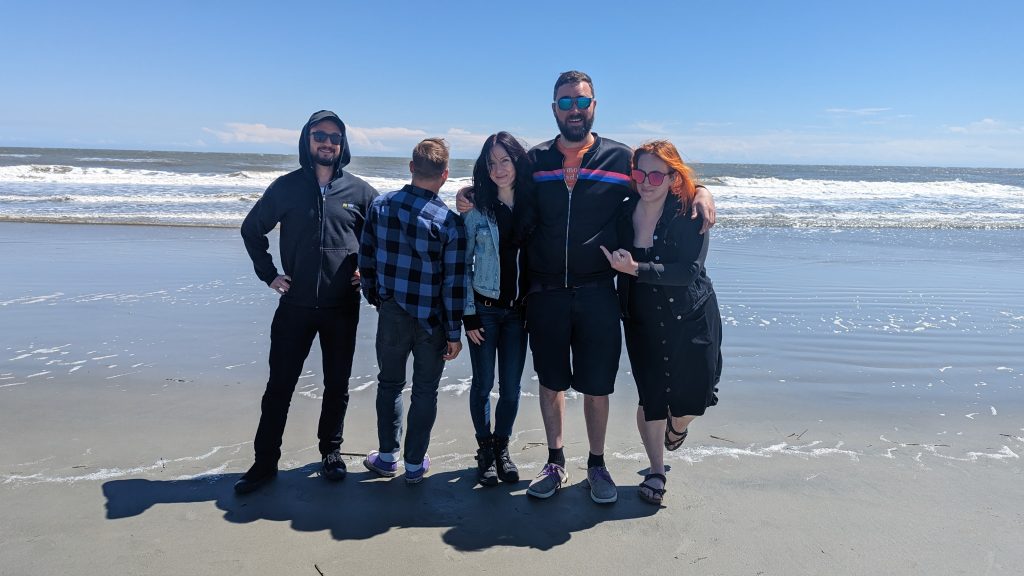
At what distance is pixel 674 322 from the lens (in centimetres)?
328

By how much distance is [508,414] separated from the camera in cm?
360

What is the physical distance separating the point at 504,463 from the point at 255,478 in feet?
4.19

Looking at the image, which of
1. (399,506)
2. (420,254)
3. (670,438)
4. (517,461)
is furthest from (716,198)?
(399,506)

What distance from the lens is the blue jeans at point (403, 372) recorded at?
3371mm

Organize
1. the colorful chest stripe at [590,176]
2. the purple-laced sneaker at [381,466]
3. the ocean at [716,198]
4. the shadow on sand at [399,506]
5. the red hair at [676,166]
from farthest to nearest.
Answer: the ocean at [716,198] → the purple-laced sneaker at [381,466] → the colorful chest stripe at [590,176] → the red hair at [676,166] → the shadow on sand at [399,506]

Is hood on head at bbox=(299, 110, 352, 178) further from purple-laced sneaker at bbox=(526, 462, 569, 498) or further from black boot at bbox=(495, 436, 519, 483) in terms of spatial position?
purple-laced sneaker at bbox=(526, 462, 569, 498)

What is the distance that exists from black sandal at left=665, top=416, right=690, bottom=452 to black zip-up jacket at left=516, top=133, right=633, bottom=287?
914 mm

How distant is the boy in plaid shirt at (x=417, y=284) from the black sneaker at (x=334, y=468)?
329mm

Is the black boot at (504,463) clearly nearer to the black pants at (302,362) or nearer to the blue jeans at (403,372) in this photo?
the blue jeans at (403,372)

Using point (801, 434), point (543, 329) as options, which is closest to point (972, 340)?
point (801, 434)

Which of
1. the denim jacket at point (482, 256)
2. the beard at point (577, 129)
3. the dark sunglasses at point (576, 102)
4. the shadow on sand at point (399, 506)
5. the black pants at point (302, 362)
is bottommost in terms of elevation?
the shadow on sand at point (399, 506)

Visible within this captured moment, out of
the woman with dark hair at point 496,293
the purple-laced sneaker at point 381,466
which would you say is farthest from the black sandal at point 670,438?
the purple-laced sneaker at point 381,466

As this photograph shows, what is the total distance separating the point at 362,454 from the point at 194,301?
4.42m

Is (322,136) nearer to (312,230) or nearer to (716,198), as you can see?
(312,230)
